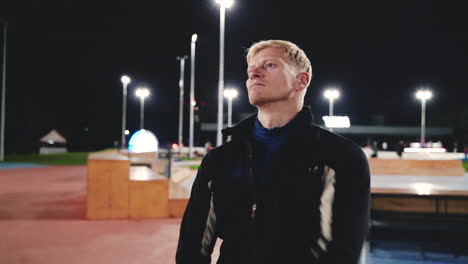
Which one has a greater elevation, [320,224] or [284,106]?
[284,106]

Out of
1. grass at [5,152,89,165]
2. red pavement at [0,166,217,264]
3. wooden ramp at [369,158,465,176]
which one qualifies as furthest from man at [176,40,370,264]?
grass at [5,152,89,165]

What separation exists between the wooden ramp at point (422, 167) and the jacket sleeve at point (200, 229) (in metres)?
15.9

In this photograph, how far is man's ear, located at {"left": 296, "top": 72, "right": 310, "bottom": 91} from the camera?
6.24 ft

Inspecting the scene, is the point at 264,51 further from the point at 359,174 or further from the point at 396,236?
the point at 396,236

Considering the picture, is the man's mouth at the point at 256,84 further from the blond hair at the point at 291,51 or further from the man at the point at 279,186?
the blond hair at the point at 291,51

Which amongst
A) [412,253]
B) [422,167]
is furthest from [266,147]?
[422,167]

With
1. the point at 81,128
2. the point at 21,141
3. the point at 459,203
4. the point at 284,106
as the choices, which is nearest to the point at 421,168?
the point at 459,203

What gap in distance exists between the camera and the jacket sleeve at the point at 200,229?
1.97 m

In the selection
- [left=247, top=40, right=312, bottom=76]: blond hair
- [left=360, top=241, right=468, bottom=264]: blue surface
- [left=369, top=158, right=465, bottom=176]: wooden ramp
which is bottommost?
[left=360, top=241, right=468, bottom=264]: blue surface

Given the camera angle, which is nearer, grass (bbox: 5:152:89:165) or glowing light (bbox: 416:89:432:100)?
grass (bbox: 5:152:89:165)

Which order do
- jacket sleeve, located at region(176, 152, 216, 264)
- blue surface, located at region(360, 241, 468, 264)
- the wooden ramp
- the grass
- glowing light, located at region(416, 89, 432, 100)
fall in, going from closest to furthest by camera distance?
1. jacket sleeve, located at region(176, 152, 216, 264)
2. blue surface, located at region(360, 241, 468, 264)
3. the wooden ramp
4. the grass
5. glowing light, located at region(416, 89, 432, 100)

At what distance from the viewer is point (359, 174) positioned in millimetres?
1678

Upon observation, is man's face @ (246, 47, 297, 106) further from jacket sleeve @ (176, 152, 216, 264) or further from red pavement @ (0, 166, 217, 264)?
red pavement @ (0, 166, 217, 264)

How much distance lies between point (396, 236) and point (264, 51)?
5.96 metres
